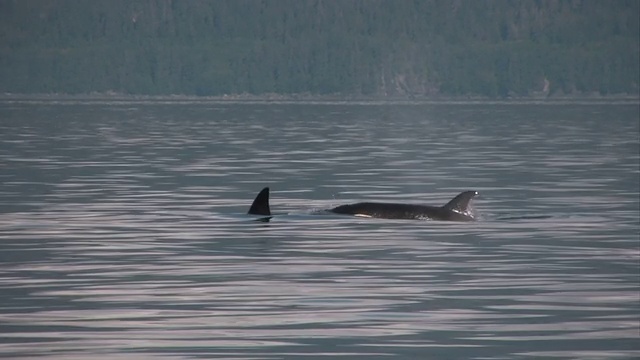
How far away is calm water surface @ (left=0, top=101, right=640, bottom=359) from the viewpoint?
1839cm

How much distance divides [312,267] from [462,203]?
8.38m

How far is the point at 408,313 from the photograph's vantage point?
2034 cm

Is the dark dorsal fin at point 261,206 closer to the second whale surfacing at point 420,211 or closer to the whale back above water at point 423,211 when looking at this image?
the second whale surfacing at point 420,211

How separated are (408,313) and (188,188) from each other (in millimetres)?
23991

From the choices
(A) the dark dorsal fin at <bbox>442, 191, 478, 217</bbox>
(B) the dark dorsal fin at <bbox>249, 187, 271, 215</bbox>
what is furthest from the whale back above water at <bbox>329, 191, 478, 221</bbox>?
(B) the dark dorsal fin at <bbox>249, 187, 271, 215</bbox>

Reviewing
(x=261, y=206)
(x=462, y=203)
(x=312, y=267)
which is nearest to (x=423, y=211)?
(x=462, y=203)

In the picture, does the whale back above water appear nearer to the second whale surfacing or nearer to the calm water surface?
the second whale surfacing

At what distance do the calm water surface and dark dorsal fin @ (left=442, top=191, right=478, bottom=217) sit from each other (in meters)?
0.36

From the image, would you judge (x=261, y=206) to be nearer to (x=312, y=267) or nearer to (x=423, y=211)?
(x=423, y=211)

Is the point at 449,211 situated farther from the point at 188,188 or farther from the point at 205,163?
the point at 205,163

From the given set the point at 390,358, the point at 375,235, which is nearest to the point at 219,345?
the point at 390,358

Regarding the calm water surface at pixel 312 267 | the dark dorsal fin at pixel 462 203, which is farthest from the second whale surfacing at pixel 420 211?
the calm water surface at pixel 312 267

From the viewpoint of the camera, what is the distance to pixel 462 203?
3306cm

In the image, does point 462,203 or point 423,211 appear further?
point 423,211
